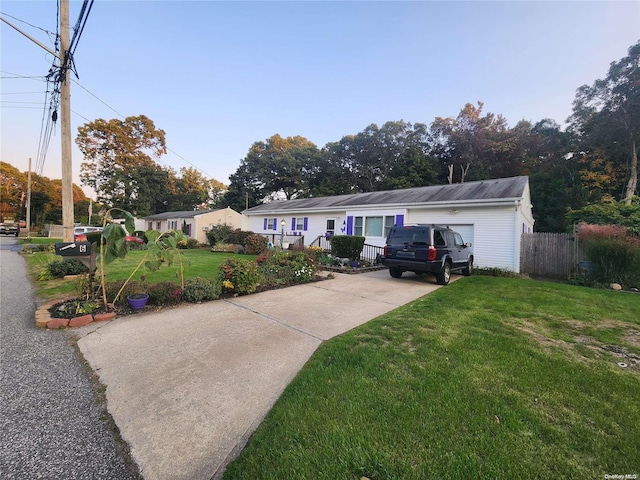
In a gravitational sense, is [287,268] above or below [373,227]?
below

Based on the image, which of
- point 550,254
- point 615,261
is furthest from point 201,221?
point 615,261

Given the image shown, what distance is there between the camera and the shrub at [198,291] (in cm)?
564

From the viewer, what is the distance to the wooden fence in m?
9.42

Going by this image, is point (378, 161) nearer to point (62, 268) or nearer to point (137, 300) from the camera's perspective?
point (62, 268)

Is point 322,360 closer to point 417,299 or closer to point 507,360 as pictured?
point 507,360

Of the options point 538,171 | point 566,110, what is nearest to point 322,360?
point 538,171

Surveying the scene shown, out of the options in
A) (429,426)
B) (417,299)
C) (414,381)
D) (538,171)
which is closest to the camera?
(429,426)

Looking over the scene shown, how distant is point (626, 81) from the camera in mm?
20859

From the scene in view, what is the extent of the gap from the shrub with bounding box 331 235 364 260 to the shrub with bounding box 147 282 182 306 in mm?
7329

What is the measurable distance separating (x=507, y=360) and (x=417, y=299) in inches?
122

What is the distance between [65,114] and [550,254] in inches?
667

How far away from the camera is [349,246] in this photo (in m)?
11.5

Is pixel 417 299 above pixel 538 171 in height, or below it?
below

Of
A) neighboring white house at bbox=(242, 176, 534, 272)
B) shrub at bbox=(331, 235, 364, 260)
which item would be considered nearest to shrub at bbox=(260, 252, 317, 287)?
shrub at bbox=(331, 235, 364, 260)
